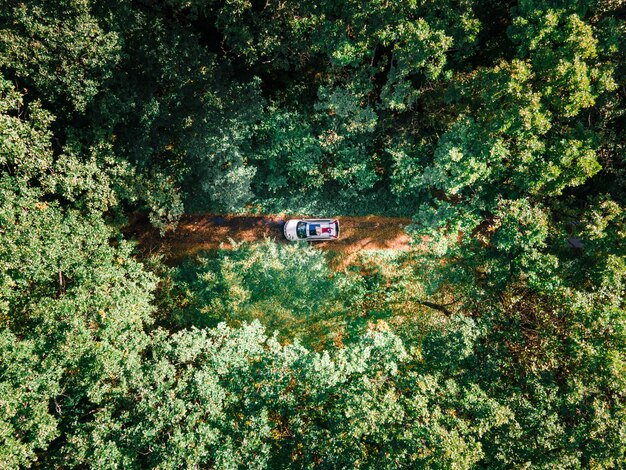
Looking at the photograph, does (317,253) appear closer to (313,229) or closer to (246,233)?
(313,229)

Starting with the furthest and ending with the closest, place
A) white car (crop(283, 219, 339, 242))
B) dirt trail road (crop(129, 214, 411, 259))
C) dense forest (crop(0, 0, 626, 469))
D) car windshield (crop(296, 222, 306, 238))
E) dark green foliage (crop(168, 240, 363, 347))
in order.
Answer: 1. dirt trail road (crop(129, 214, 411, 259))
2. car windshield (crop(296, 222, 306, 238))
3. white car (crop(283, 219, 339, 242))
4. dark green foliage (crop(168, 240, 363, 347))
5. dense forest (crop(0, 0, 626, 469))

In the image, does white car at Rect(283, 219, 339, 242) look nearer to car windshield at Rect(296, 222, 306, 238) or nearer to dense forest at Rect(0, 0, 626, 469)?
car windshield at Rect(296, 222, 306, 238)

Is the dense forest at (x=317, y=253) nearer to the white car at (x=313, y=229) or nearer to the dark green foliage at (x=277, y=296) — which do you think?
the dark green foliage at (x=277, y=296)

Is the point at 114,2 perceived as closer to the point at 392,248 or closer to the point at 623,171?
the point at 392,248

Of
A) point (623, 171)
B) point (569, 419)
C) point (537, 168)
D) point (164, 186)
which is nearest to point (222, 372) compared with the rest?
point (164, 186)

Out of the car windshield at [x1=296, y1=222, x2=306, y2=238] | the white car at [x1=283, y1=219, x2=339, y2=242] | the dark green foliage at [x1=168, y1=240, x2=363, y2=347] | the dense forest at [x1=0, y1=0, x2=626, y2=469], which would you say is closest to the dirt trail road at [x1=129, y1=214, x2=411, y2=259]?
the white car at [x1=283, y1=219, x2=339, y2=242]

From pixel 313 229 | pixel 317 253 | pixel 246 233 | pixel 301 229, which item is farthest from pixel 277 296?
pixel 246 233
